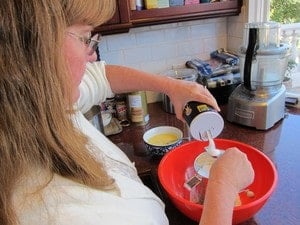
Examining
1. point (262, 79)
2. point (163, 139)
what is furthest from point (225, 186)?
point (262, 79)

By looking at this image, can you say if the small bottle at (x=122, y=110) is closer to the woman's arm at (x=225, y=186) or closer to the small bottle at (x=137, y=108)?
the small bottle at (x=137, y=108)

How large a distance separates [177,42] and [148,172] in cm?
73

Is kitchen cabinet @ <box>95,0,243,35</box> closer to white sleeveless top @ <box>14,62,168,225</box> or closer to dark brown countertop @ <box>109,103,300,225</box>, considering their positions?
dark brown countertop @ <box>109,103,300,225</box>

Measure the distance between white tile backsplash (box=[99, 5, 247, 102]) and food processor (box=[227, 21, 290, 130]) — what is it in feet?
1.01

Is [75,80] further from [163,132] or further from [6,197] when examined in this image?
[163,132]

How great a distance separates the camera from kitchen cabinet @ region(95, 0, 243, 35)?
40.6 inches

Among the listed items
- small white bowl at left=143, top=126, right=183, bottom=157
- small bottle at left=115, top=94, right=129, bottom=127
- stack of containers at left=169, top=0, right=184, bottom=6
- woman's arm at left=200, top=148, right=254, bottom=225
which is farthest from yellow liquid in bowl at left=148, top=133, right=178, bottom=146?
stack of containers at left=169, top=0, right=184, bottom=6

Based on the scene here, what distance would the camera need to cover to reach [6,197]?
40 centimetres

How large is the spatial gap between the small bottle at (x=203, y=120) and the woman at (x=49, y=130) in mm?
247

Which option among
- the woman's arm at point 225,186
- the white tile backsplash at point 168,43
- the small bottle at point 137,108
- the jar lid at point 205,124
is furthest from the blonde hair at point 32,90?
the white tile backsplash at point 168,43

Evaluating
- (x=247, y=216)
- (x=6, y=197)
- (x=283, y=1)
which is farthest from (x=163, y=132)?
(x=283, y=1)

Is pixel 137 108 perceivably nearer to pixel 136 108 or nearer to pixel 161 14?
pixel 136 108

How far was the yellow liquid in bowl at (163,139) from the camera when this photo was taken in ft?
3.29

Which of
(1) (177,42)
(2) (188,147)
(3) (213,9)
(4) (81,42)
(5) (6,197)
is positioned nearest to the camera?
(5) (6,197)
